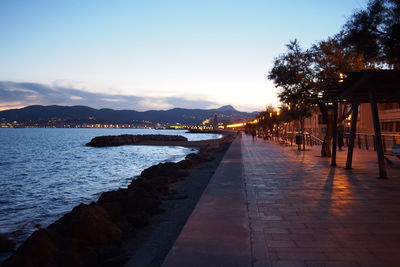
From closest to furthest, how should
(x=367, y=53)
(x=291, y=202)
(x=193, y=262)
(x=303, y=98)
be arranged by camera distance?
(x=193, y=262)
(x=291, y=202)
(x=367, y=53)
(x=303, y=98)

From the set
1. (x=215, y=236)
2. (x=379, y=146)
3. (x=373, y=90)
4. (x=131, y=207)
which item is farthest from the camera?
(x=373, y=90)

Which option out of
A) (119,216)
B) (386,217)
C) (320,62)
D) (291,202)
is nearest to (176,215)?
(119,216)

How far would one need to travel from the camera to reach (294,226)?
573 cm

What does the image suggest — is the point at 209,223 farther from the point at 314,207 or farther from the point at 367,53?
the point at 367,53

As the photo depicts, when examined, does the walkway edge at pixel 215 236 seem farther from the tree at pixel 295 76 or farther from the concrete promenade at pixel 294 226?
the tree at pixel 295 76

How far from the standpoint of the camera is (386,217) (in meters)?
6.21

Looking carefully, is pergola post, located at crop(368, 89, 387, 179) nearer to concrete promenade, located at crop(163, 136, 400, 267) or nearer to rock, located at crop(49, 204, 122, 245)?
concrete promenade, located at crop(163, 136, 400, 267)

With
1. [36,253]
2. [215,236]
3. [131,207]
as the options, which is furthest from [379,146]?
[36,253]

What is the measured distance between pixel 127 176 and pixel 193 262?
1859 cm

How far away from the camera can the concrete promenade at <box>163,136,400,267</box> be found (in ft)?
14.2

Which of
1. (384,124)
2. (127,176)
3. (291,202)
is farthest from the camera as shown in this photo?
(384,124)

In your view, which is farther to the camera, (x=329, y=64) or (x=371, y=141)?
(x=371, y=141)

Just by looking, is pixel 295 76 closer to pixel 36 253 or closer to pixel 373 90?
pixel 373 90

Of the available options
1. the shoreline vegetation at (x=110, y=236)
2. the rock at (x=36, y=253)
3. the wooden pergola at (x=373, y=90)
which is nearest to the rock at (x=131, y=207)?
the shoreline vegetation at (x=110, y=236)
